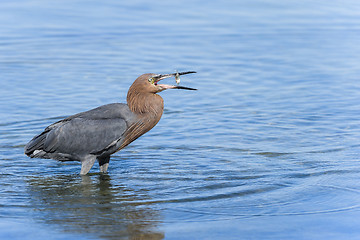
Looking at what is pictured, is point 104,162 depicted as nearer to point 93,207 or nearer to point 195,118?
point 93,207

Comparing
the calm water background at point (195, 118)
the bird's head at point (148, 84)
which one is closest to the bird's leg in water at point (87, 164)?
the calm water background at point (195, 118)

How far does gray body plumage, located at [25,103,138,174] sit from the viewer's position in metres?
8.62

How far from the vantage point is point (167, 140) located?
996 cm

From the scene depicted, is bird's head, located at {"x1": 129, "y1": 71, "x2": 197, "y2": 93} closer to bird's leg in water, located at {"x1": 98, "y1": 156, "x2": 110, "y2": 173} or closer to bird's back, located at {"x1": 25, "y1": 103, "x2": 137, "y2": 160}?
bird's back, located at {"x1": 25, "y1": 103, "x2": 137, "y2": 160}

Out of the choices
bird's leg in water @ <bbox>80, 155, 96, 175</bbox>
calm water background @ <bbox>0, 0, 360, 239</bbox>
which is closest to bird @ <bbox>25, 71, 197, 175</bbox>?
bird's leg in water @ <bbox>80, 155, 96, 175</bbox>

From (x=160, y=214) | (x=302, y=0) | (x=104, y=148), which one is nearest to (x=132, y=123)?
(x=104, y=148)

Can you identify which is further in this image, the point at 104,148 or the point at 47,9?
the point at 47,9

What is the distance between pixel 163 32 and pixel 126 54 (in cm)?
237

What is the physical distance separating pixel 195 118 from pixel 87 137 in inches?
112

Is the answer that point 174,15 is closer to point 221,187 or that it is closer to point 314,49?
point 314,49

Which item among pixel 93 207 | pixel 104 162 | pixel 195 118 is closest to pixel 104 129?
pixel 104 162

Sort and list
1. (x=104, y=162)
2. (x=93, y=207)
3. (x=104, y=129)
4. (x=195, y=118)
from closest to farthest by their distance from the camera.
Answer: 1. (x=93, y=207)
2. (x=104, y=129)
3. (x=104, y=162)
4. (x=195, y=118)

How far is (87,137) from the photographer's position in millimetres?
8672

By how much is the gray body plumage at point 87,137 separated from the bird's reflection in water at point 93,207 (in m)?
0.31
